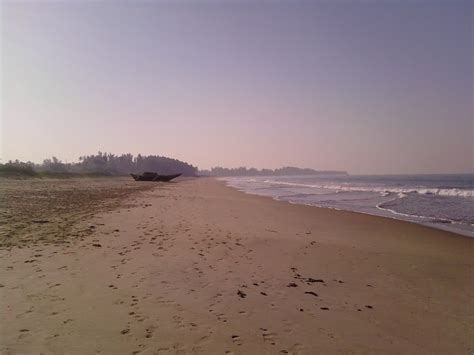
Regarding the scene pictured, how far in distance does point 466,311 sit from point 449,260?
13.1 ft

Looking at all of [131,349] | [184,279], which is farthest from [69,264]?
[131,349]

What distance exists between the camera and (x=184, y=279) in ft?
21.0

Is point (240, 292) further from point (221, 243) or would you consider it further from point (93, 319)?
point (221, 243)

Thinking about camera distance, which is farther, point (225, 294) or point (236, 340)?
point (225, 294)

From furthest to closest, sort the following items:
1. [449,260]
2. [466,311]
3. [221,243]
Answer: [221,243] → [449,260] → [466,311]

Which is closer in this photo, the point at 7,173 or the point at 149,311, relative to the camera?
the point at 149,311

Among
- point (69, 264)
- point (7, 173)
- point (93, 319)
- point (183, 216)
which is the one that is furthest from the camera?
point (7, 173)

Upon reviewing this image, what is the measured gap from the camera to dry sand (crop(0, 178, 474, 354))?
163 inches

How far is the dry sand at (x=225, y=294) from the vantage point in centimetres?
415

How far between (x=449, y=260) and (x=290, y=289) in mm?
5924

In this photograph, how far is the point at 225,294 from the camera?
571 cm

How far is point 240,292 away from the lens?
5.83m

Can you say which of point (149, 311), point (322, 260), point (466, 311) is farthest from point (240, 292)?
point (466, 311)

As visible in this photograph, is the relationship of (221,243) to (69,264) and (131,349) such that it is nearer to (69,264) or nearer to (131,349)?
(69,264)
